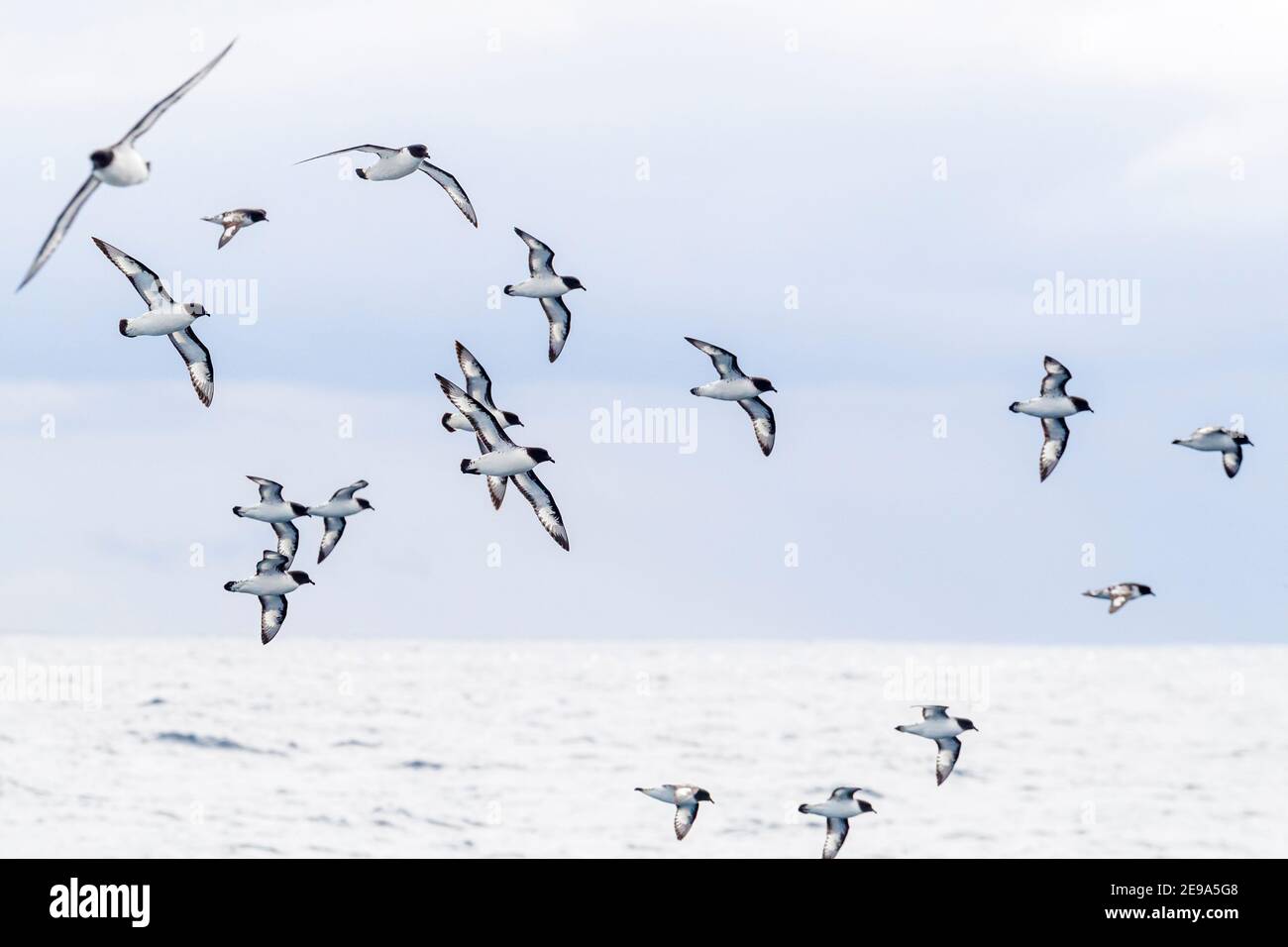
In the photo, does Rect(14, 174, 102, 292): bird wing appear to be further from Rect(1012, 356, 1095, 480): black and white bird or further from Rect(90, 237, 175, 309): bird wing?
Rect(1012, 356, 1095, 480): black and white bird

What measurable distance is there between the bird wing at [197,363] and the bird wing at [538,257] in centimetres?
517

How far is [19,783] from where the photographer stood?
168 ft

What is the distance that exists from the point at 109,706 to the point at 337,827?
30.3 metres

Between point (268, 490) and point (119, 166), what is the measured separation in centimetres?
839

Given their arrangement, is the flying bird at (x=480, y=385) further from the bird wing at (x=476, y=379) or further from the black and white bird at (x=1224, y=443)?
the black and white bird at (x=1224, y=443)

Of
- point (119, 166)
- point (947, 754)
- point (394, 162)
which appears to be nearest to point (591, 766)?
point (947, 754)

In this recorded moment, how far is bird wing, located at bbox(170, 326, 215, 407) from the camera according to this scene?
26.2m

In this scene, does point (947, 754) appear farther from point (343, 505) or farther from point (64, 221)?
point (64, 221)

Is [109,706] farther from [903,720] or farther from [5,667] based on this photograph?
[5,667]

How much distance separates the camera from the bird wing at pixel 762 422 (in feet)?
95.1

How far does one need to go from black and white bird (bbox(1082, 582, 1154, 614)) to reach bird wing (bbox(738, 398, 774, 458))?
560 cm

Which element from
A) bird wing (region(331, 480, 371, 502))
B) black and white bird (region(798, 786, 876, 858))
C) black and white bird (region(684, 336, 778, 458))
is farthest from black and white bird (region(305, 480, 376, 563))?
black and white bird (region(798, 786, 876, 858))
